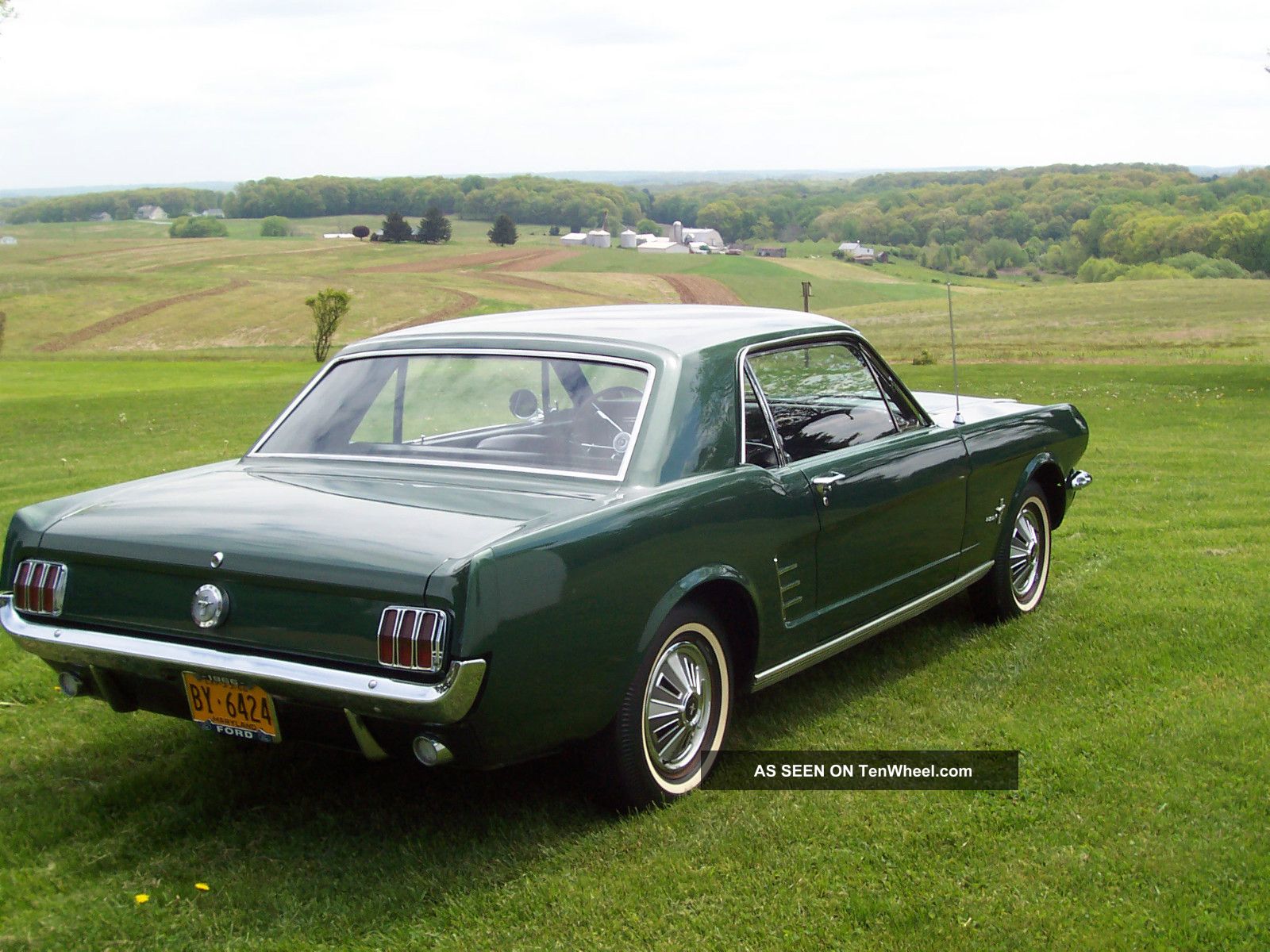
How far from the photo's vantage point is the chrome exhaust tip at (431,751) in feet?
10.8

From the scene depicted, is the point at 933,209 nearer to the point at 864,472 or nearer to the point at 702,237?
the point at 702,237

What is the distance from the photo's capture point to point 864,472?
4711mm

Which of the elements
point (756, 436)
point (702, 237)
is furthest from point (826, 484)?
point (702, 237)

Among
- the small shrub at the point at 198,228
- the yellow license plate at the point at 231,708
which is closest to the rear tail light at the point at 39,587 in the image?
the yellow license plate at the point at 231,708

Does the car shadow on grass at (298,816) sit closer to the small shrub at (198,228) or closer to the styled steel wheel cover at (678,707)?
the styled steel wheel cover at (678,707)

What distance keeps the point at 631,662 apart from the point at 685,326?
4.79 ft

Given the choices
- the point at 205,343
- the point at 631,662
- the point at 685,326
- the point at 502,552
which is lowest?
the point at 205,343

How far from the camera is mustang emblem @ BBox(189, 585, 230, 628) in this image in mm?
3422

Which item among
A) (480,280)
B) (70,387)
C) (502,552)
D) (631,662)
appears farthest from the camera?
(480,280)

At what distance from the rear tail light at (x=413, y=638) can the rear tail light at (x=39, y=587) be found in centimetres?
116

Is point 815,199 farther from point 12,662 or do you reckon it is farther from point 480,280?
point 12,662

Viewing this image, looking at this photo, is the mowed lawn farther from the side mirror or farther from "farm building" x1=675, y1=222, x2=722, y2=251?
"farm building" x1=675, y1=222, x2=722, y2=251

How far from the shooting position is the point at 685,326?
4.59 metres

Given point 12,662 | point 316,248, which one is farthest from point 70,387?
point 316,248
